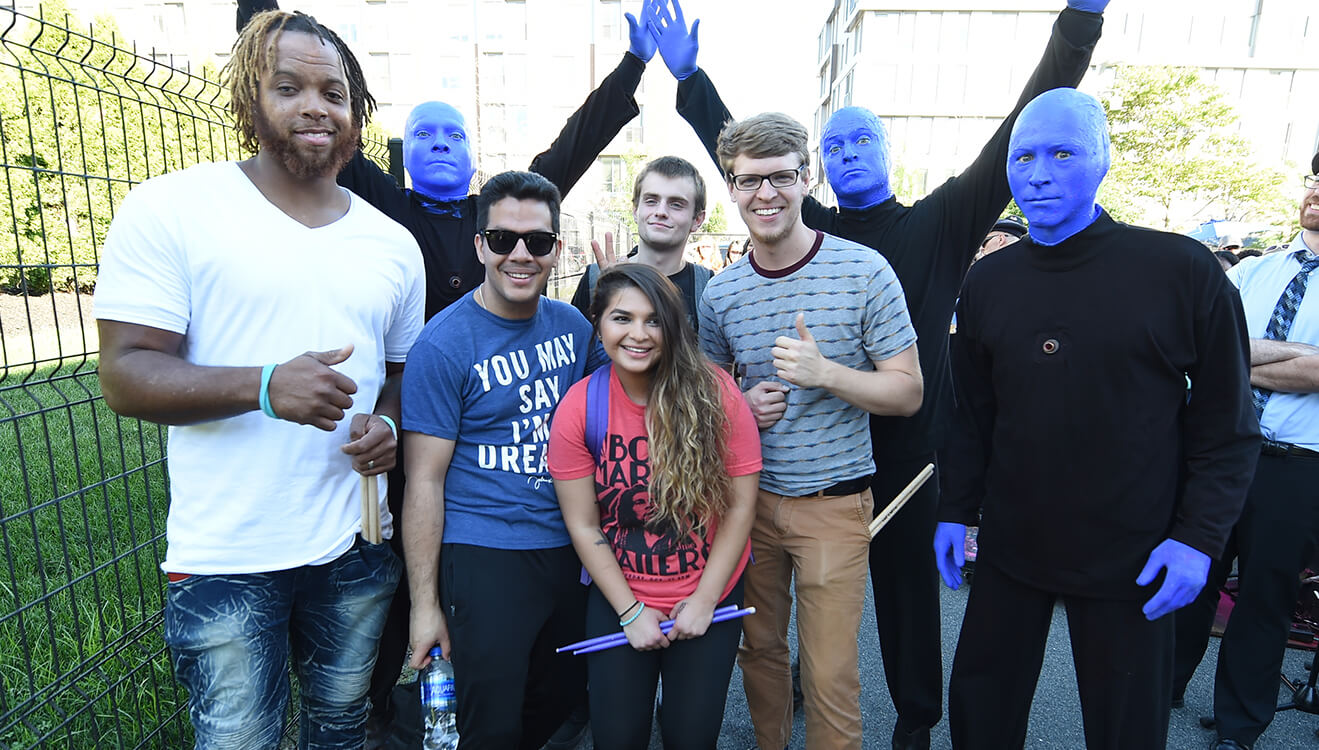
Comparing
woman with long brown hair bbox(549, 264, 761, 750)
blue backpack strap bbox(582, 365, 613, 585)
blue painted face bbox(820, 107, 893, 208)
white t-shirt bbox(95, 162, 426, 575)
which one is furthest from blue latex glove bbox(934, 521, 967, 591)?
white t-shirt bbox(95, 162, 426, 575)

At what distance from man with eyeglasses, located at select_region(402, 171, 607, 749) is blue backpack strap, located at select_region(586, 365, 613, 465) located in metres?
0.16

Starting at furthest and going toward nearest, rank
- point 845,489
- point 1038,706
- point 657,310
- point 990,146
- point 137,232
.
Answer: point 1038,706
point 990,146
point 845,489
point 657,310
point 137,232

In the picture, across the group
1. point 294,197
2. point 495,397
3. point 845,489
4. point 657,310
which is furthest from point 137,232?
point 845,489

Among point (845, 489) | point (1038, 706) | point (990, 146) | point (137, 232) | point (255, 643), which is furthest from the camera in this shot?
point (1038, 706)

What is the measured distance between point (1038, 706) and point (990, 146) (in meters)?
2.47

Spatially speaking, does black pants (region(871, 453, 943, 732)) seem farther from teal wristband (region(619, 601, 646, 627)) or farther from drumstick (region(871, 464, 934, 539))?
teal wristband (region(619, 601, 646, 627))

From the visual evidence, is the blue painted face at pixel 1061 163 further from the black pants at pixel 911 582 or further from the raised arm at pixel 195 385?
the raised arm at pixel 195 385

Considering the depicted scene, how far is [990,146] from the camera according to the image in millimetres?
2568

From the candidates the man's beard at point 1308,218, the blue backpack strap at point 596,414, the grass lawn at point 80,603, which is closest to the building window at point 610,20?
the grass lawn at point 80,603

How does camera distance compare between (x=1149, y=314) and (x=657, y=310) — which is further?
(x=657, y=310)

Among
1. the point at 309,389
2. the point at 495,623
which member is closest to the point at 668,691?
the point at 495,623

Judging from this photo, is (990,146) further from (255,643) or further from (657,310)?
Result: (255,643)

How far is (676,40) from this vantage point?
10.1 feet

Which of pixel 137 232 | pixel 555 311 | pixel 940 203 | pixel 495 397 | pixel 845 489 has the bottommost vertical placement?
pixel 845 489
